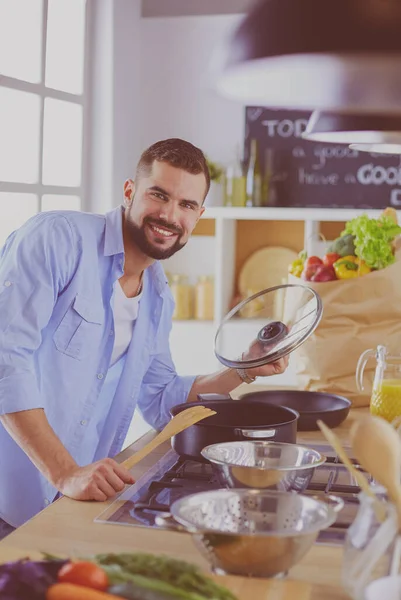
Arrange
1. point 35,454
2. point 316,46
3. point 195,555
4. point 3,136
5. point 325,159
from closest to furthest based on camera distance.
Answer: point 316,46
point 195,555
point 35,454
point 3,136
point 325,159

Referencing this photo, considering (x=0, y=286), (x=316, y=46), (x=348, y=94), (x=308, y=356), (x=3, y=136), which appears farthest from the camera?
Answer: (x=3, y=136)

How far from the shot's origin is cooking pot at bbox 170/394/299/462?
1.64 meters

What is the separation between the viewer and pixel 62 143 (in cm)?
449

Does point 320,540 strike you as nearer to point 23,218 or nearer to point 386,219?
point 386,219

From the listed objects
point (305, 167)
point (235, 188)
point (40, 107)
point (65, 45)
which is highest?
point (65, 45)

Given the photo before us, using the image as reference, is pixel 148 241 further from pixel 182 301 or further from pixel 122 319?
pixel 182 301

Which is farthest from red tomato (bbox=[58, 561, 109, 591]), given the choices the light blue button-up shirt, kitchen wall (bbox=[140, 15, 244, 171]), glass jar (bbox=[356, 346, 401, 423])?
kitchen wall (bbox=[140, 15, 244, 171])

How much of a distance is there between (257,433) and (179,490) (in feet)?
0.58

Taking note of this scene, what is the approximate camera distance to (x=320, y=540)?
53.2 inches

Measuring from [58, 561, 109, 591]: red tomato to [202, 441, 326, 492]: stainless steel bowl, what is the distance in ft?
1.47

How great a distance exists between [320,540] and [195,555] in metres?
0.20

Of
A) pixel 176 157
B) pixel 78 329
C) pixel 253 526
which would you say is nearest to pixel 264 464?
pixel 253 526

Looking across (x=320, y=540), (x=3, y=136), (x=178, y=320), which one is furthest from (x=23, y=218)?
(x=320, y=540)

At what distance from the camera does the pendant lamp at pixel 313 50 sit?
100 cm
